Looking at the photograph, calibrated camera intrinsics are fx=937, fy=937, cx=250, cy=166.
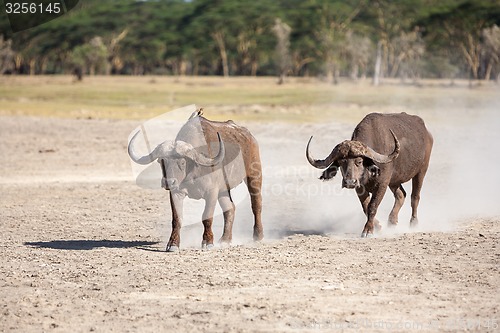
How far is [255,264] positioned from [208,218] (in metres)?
0.95

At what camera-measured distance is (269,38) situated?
7819cm

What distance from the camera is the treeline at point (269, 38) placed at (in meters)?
65.3

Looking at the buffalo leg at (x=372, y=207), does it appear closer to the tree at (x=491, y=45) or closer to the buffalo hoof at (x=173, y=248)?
the buffalo hoof at (x=173, y=248)

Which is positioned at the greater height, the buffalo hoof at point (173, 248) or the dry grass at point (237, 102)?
the buffalo hoof at point (173, 248)

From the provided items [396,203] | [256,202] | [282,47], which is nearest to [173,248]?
[256,202]

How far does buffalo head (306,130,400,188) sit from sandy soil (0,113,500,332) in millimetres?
Result: 768

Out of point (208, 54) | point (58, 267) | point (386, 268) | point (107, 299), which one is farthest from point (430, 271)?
point (208, 54)

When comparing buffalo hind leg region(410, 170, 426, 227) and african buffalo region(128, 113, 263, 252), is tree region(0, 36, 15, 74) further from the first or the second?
african buffalo region(128, 113, 263, 252)

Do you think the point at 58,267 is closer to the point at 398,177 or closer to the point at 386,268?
the point at 386,268

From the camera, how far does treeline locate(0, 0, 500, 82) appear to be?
65312mm
